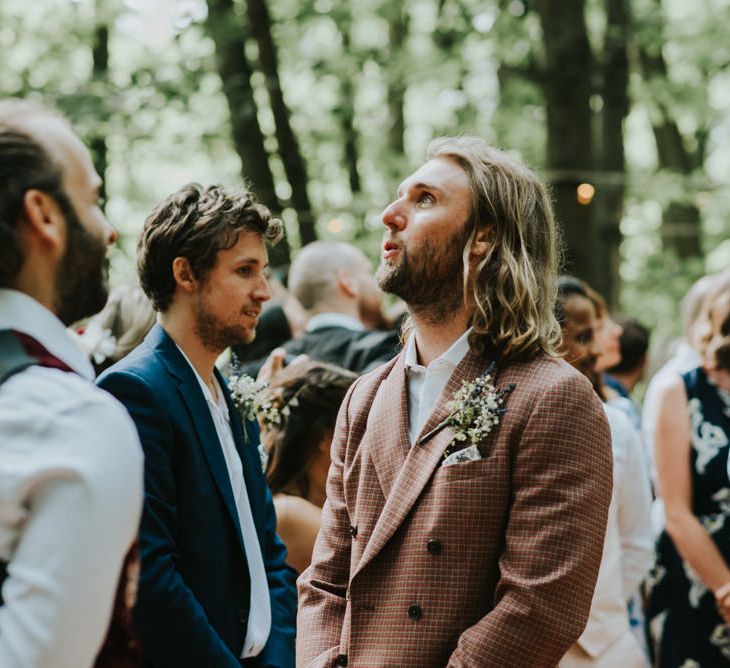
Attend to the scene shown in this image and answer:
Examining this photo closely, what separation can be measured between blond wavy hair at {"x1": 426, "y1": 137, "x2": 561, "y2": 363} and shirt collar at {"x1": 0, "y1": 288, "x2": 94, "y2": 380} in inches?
52.0

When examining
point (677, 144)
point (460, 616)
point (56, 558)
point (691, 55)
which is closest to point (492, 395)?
point (460, 616)

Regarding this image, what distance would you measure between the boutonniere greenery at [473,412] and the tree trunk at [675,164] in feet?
38.1

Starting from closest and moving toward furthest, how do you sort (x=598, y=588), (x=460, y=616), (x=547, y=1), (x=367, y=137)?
(x=460, y=616)
(x=598, y=588)
(x=547, y=1)
(x=367, y=137)

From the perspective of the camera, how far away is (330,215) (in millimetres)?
12445

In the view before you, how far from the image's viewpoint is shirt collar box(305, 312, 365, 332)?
582 cm

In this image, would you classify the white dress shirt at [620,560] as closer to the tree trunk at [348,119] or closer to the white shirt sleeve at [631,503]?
the white shirt sleeve at [631,503]

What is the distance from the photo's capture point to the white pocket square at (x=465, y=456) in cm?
252

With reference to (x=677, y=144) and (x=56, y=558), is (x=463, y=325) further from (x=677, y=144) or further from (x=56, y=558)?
(x=677, y=144)

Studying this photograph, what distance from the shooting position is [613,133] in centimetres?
1148

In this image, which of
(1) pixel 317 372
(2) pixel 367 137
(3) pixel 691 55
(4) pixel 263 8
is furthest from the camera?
(2) pixel 367 137

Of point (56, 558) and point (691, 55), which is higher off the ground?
point (56, 558)

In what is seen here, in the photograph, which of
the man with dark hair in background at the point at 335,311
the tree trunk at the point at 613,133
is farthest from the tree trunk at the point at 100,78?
the tree trunk at the point at 613,133

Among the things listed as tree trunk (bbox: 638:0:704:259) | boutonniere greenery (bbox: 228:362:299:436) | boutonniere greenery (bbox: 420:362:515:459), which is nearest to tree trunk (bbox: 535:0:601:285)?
tree trunk (bbox: 638:0:704:259)

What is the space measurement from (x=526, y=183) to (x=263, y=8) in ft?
26.6
